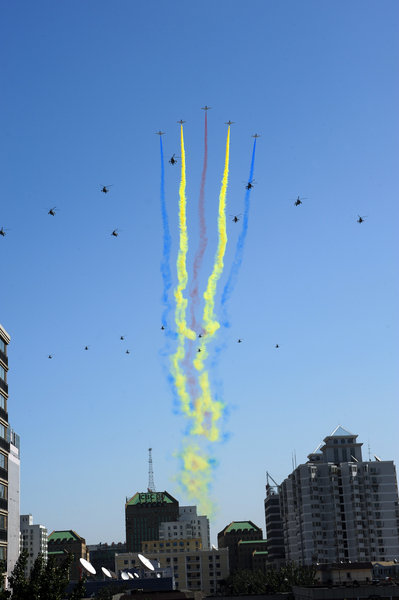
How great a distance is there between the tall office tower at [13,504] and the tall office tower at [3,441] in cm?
2331

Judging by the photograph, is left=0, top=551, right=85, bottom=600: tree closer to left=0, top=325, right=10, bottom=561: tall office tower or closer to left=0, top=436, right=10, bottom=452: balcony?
left=0, top=325, right=10, bottom=561: tall office tower

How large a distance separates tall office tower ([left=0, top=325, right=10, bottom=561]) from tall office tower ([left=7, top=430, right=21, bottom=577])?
23.3m

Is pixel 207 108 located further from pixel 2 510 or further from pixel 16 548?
pixel 16 548

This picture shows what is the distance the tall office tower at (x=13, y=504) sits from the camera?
133250mm

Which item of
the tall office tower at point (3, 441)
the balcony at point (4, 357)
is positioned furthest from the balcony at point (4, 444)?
the balcony at point (4, 357)

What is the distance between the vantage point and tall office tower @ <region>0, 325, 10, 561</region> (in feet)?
356

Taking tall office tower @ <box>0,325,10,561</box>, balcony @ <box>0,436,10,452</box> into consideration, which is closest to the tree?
tall office tower @ <box>0,325,10,561</box>

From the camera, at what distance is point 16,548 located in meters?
140

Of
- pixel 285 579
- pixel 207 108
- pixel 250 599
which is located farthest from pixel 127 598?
pixel 207 108

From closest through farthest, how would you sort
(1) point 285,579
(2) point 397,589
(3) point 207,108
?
1. (2) point 397,589
2. (3) point 207,108
3. (1) point 285,579

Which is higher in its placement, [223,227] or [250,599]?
[223,227]

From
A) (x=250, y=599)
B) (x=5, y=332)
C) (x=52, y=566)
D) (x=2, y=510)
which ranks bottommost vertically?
(x=250, y=599)

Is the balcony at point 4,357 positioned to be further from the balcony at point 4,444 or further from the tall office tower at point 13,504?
the tall office tower at point 13,504

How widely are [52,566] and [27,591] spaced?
4.28 metres
